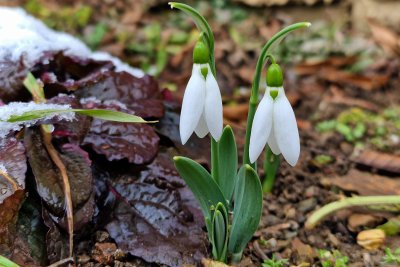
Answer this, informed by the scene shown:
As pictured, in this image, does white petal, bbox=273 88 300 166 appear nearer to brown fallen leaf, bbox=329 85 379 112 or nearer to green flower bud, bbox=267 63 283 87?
green flower bud, bbox=267 63 283 87

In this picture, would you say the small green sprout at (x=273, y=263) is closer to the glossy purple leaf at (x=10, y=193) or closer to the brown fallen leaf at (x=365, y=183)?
the brown fallen leaf at (x=365, y=183)

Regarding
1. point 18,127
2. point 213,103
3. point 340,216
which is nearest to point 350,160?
point 340,216

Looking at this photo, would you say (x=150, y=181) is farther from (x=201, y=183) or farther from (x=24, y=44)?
(x=24, y=44)

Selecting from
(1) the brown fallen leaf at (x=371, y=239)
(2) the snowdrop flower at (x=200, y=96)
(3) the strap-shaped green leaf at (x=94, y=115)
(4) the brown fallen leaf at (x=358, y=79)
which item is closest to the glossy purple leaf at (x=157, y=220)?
(3) the strap-shaped green leaf at (x=94, y=115)

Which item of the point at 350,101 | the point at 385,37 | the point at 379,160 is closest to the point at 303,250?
the point at 379,160

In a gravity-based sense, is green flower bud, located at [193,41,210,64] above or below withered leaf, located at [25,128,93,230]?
above

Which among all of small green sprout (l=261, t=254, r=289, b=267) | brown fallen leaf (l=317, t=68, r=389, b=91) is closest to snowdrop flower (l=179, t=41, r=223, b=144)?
small green sprout (l=261, t=254, r=289, b=267)
